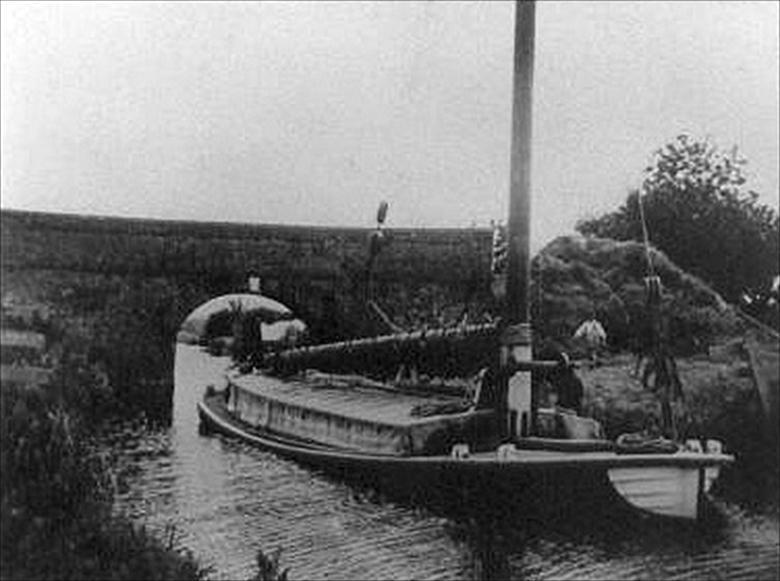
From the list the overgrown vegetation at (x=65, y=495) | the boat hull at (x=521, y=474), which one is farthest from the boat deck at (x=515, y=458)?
the overgrown vegetation at (x=65, y=495)

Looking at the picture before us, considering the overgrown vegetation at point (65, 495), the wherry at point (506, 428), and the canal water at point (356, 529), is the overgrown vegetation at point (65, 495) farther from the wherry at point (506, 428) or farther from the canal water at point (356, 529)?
the wherry at point (506, 428)

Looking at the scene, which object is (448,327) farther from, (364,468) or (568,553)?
(568,553)

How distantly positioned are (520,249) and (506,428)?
28 centimetres

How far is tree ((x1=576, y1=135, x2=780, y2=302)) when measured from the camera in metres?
1.74

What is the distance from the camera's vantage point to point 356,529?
64.0 inches

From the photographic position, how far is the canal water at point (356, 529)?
5.15 feet

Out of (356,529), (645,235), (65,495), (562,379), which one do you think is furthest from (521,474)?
(65,495)

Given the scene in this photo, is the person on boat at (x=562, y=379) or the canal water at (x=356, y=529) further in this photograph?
the person on boat at (x=562, y=379)

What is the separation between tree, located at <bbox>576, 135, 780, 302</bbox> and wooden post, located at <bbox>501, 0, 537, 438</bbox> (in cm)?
13

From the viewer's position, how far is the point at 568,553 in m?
1.62

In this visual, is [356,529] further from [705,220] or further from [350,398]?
[705,220]

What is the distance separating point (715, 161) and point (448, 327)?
515 millimetres

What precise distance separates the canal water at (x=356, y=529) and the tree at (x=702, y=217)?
1.33 feet

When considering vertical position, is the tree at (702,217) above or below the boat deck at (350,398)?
above
